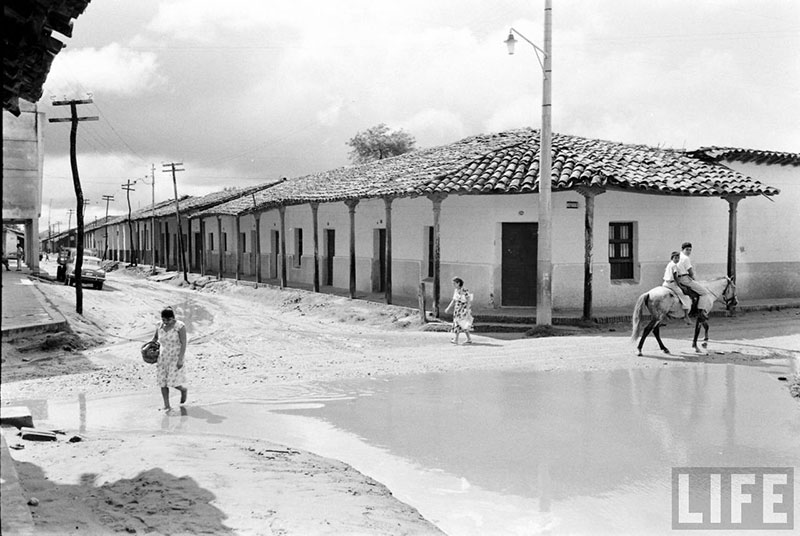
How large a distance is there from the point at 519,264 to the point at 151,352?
10447 millimetres

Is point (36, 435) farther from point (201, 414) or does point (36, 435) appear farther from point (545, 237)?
point (545, 237)

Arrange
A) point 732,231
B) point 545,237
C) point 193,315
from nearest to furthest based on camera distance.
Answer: point 545,237 < point 732,231 < point 193,315

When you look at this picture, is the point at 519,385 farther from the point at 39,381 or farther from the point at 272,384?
the point at 39,381

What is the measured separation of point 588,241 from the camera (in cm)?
1573

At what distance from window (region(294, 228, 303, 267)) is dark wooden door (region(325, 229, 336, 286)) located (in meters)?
2.75

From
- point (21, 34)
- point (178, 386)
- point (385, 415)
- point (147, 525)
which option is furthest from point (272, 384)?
point (21, 34)

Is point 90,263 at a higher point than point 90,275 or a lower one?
higher

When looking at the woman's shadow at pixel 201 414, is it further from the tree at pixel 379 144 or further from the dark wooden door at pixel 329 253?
the tree at pixel 379 144

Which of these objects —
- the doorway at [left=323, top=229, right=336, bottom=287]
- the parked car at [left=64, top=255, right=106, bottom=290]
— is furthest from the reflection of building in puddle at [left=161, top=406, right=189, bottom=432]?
the parked car at [left=64, top=255, right=106, bottom=290]

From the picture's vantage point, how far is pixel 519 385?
1014cm

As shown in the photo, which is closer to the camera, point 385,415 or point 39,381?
point 385,415

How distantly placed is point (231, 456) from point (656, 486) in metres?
3.87

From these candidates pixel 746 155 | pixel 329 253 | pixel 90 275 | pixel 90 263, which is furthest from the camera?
pixel 90 263

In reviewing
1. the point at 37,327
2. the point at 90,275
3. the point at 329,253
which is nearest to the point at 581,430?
the point at 37,327
